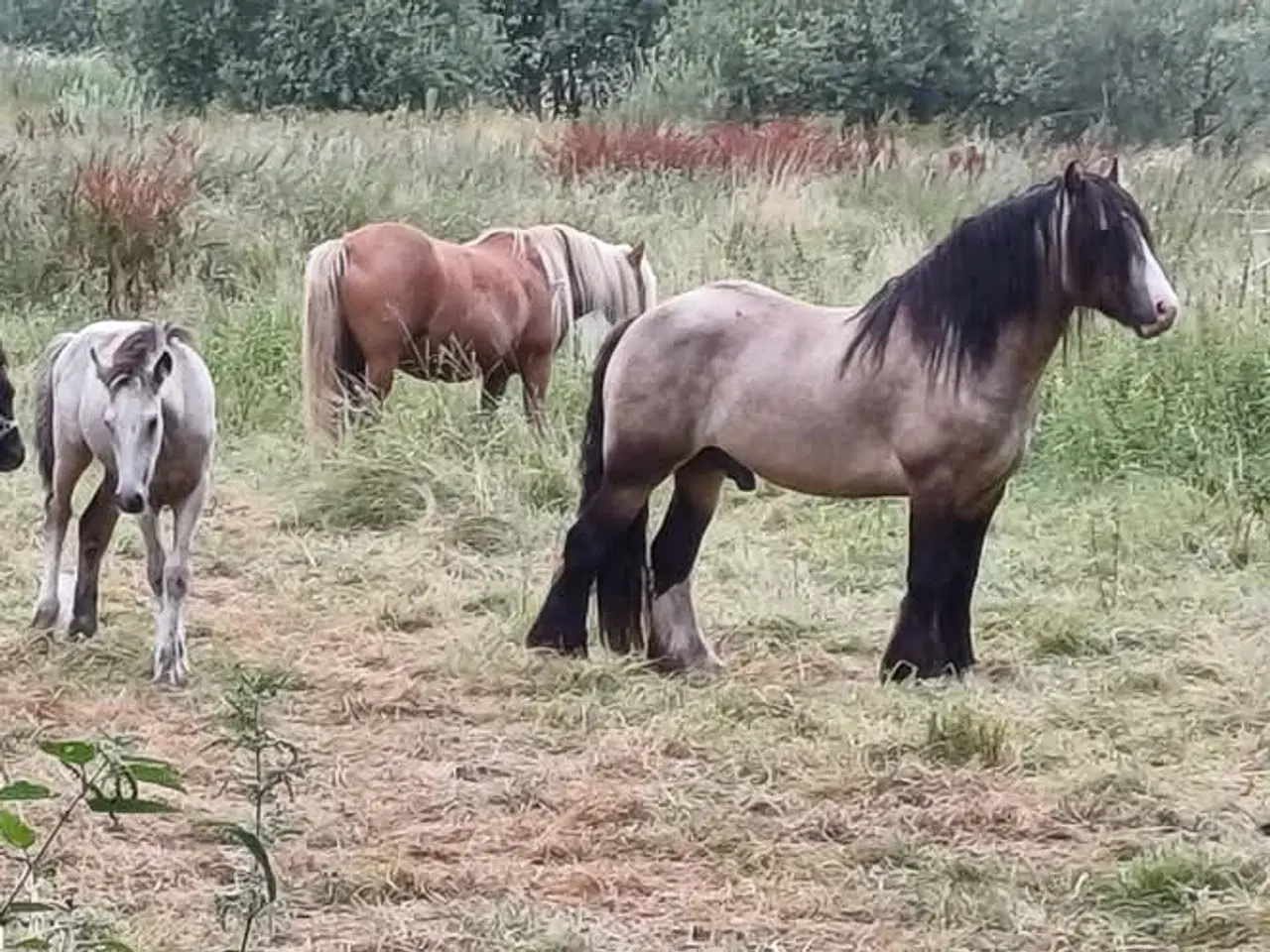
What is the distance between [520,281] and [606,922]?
4868 mm

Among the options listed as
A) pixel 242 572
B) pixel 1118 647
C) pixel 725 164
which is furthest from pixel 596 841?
pixel 725 164

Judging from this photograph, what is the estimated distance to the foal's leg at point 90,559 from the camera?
5.92 metres

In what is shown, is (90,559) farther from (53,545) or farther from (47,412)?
(47,412)

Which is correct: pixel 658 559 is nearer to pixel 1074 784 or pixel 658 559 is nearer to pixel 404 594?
pixel 404 594

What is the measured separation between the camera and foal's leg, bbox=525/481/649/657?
580 centimetres

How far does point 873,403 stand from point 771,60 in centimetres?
1796

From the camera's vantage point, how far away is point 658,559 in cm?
596

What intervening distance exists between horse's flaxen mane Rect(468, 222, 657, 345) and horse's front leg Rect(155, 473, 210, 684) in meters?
3.09

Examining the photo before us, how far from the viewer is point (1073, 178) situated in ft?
17.4

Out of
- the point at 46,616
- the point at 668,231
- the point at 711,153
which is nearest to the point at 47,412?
the point at 46,616

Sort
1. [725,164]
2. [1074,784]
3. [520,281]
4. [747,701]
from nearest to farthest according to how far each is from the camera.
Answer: [1074,784], [747,701], [520,281], [725,164]

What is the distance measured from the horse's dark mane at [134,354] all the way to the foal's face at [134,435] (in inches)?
0.8

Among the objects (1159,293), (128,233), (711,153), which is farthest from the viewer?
(711,153)

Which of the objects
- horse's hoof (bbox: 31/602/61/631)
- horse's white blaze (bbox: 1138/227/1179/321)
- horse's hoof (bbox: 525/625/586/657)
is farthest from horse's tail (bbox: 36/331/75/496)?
horse's white blaze (bbox: 1138/227/1179/321)
